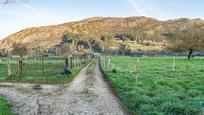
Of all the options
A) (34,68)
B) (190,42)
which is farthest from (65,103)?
(190,42)

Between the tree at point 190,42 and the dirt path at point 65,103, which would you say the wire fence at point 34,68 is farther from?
the tree at point 190,42

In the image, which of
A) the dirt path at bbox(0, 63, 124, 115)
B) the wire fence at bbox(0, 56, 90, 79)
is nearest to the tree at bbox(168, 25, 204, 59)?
the wire fence at bbox(0, 56, 90, 79)

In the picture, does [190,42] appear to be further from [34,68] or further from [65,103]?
[65,103]

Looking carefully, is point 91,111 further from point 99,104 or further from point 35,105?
point 35,105

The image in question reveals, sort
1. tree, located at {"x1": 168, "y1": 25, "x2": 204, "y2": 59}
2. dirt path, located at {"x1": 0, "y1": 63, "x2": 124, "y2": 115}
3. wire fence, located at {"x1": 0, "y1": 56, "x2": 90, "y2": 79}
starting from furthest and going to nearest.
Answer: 1. tree, located at {"x1": 168, "y1": 25, "x2": 204, "y2": 59}
2. wire fence, located at {"x1": 0, "y1": 56, "x2": 90, "y2": 79}
3. dirt path, located at {"x1": 0, "y1": 63, "x2": 124, "y2": 115}

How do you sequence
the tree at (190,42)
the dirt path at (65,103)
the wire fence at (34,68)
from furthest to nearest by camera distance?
1. the tree at (190,42)
2. the wire fence at (34,68)
3. the dirt path at (65,103)

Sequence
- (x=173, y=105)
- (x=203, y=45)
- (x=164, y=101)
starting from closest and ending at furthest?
1. (x=173, y=105)
2. (x=164, y=101)
3. (x=203, y=45)

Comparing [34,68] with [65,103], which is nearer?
[65,103]

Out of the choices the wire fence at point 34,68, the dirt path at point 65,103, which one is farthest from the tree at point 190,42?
the dirt path at point 65,103

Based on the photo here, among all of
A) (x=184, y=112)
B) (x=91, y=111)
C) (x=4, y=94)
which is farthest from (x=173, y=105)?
(x=4, y=94)

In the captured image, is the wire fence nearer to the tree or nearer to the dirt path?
the dirt path

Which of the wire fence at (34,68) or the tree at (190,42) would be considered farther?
the tree at (190,42)

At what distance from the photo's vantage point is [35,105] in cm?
1880

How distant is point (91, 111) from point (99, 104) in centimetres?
208
